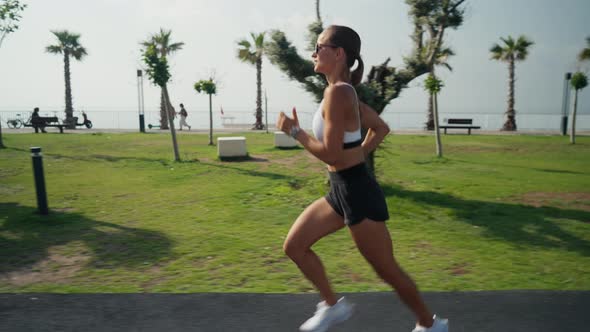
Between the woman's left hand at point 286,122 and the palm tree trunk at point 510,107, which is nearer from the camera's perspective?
the woman's left hand at point 286,122

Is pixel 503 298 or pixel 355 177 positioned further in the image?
pixel 503 298

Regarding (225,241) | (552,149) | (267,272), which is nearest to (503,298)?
(267,272)

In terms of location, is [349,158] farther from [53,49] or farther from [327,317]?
[53,49]

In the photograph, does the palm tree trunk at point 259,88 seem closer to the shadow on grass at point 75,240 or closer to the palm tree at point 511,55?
the palm tree at point 511,55

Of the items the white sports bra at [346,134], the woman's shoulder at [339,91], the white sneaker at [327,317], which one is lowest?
the white sneaker at [327,317]

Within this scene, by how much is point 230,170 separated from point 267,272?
25.4 feet

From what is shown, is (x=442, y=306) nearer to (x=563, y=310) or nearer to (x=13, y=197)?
(x=563, y=310)

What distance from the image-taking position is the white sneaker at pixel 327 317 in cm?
275

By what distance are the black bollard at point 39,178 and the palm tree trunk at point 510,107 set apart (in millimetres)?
28749

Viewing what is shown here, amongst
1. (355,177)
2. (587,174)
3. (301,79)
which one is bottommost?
(587,174)

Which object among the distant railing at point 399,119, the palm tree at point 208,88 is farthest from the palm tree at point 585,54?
the palm tree at point 208,88

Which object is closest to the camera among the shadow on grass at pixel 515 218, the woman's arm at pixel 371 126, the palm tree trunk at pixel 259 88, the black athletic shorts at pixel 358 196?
the black athletic shorts at pixel 358 196

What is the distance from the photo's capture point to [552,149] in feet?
56.7

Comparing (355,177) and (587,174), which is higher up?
(355,177)
